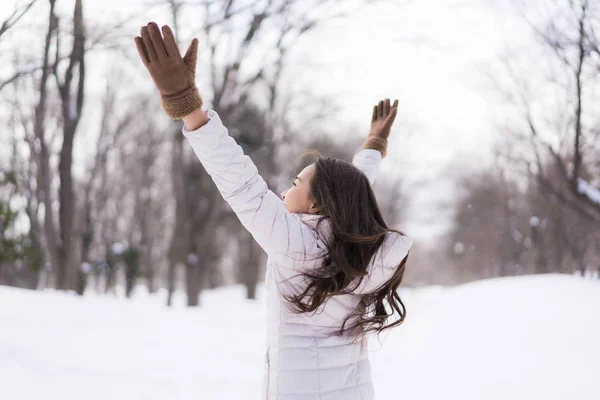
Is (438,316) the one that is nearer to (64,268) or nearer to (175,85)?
(175,85)

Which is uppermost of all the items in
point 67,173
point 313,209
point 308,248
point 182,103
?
point 67,173

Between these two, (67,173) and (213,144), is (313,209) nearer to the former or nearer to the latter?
(213,144)

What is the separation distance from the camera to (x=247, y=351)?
20.0 feet

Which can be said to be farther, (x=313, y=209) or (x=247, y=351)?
(x=247, y=351)

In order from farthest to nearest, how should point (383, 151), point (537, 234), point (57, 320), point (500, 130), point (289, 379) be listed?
point (537, 234)
point (500, 130)
point (57, 320)
point (383, 151)
point (289, 379)

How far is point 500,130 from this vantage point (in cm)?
1820

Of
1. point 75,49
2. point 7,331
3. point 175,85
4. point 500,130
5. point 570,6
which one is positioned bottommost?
point 7,331

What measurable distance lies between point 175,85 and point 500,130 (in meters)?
17.9

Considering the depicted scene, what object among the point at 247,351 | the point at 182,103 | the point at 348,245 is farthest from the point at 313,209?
the point at 247,351

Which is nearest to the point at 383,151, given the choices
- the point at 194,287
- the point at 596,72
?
the point at 596,72

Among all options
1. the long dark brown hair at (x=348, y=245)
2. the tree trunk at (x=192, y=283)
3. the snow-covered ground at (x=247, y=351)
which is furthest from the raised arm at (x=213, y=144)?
the tree trunk at (x=192, y=283)

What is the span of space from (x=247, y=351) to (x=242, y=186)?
15.7 ft

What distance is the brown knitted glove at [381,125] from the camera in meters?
2.76

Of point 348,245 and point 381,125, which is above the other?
point 381,125
